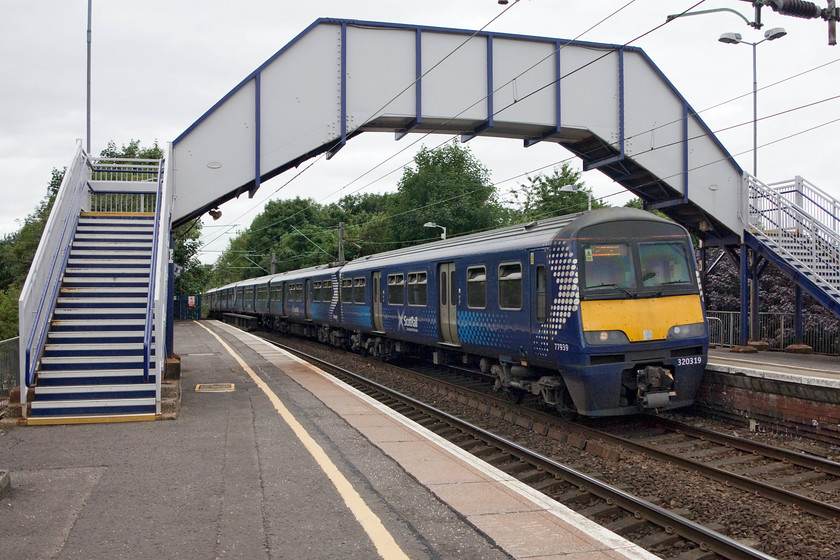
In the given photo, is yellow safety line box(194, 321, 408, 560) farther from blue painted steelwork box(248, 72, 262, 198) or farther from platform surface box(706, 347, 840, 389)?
blue painted steelwork box(248, 72, 262, 198)

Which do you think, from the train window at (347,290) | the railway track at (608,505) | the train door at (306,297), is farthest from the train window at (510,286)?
the train door at (306,297)

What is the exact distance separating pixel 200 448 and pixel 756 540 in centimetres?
536

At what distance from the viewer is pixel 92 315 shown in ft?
35.2

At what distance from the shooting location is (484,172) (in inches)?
2351

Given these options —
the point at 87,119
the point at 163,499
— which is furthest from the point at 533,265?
the point at 87,119

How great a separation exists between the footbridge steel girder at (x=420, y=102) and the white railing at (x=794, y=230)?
3.20 m

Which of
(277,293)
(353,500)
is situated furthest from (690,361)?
(277,293)

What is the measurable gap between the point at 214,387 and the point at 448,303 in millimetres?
4527

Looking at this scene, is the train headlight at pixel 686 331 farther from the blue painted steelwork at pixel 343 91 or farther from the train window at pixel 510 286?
the blue painted steelwork at pixel 343 91

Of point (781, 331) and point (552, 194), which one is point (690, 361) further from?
point (552, 194)

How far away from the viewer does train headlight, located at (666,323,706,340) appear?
32.2 ft

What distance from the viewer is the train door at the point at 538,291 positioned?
32.8ft

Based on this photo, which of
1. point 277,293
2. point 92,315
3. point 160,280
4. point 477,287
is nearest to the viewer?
point 160,280

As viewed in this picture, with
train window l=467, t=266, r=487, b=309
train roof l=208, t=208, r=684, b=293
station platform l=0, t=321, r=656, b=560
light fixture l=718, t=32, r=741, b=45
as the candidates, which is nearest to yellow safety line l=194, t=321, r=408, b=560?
station platform l=0, t=321, r=656, b=560
